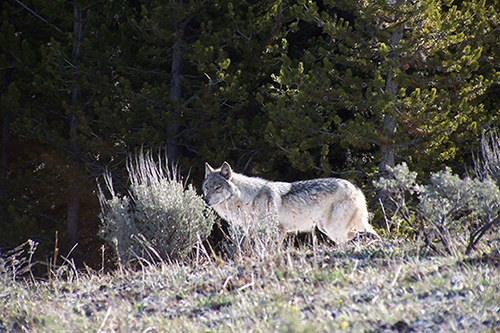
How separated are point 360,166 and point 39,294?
8.10 meters

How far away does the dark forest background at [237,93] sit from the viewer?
10.4 metres

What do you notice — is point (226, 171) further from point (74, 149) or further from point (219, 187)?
point (74, 149)

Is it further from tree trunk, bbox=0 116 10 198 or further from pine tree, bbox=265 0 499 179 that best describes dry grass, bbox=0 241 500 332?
tree trunk, bbox=0 116 10 198

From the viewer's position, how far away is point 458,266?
4.03 m

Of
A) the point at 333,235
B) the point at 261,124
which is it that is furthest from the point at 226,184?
the point at 261,124

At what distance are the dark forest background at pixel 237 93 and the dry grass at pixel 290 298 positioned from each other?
6.03m

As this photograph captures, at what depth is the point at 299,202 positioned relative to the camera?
23.6 ft

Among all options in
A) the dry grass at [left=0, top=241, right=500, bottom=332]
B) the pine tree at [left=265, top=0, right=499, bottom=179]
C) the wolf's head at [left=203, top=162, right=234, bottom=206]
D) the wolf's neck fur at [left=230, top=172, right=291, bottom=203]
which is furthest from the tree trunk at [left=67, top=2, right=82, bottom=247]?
the dry grass at [left=0, top=241, right=500, bottom=332]

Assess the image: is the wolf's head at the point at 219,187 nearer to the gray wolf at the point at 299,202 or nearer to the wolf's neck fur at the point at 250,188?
the gray wolf at the point at 299,202

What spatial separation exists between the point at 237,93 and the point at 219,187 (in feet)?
17.9

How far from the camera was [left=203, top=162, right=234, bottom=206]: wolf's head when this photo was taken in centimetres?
709

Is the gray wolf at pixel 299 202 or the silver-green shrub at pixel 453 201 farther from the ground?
the silver-green shrub at pixel 453 201

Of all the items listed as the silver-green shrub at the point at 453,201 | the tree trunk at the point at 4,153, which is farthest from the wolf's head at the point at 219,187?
the tree trunk at the point at 4,153

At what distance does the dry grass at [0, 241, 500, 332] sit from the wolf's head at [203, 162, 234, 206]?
2156 millimetres
